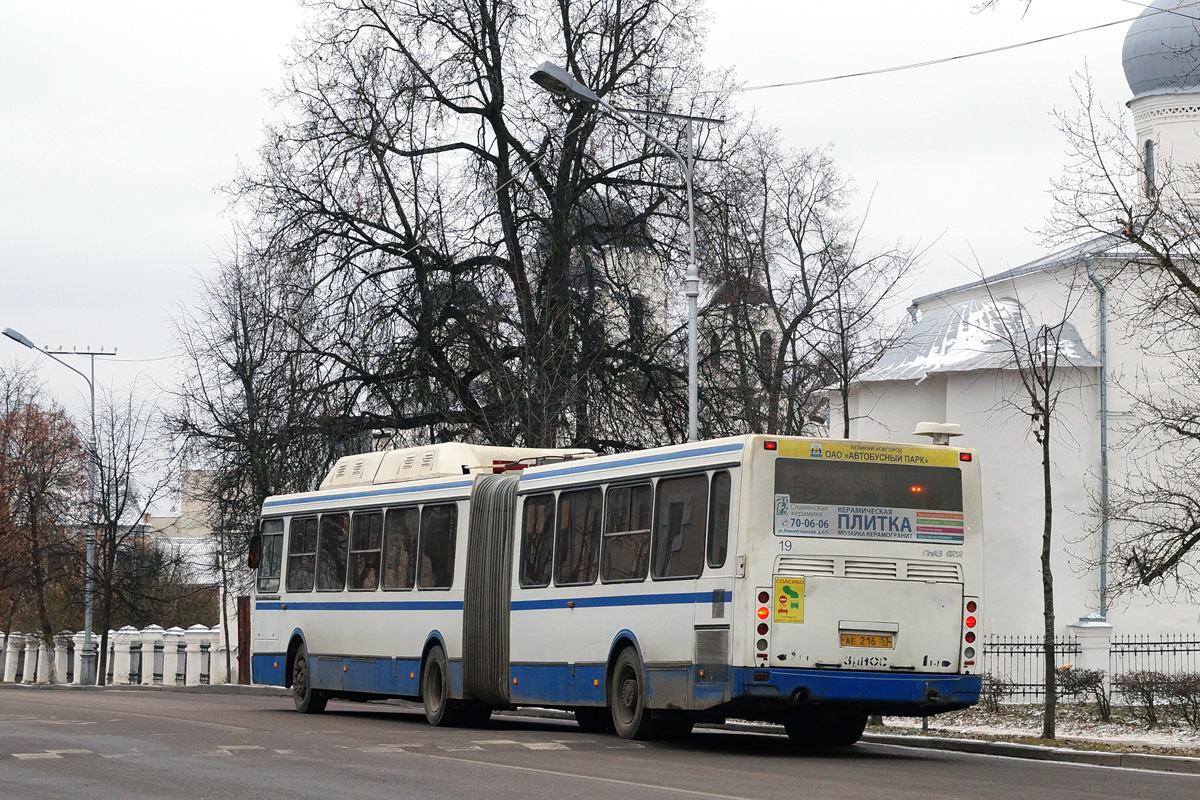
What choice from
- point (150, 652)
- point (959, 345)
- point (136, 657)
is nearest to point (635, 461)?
point (959, 345)

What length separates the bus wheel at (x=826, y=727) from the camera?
59.1ft

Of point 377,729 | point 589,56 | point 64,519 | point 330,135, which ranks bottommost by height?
point 377,729

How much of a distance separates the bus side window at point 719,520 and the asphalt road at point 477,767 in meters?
1.96

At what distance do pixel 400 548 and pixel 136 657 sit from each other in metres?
33.6

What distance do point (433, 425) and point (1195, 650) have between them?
1580cm

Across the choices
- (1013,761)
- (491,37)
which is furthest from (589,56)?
(1013,761)

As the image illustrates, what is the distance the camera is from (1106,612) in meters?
39.7

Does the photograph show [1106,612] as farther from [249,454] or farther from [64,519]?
[64,519]

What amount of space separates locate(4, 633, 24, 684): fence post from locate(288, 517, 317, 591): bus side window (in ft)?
137

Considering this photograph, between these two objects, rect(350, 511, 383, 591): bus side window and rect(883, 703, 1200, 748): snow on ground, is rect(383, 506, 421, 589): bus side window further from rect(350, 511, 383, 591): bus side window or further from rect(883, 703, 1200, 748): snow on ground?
rect(883, 703, 1200, 748): snow on ground

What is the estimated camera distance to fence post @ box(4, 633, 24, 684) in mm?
63062

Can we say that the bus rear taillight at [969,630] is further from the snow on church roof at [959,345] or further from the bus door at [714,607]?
the snow on church roof at [959,345]

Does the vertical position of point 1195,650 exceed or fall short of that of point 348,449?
it falls short

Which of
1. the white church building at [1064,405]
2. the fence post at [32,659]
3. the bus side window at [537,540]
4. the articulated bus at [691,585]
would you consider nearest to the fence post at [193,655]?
the fence post at [32,659]
